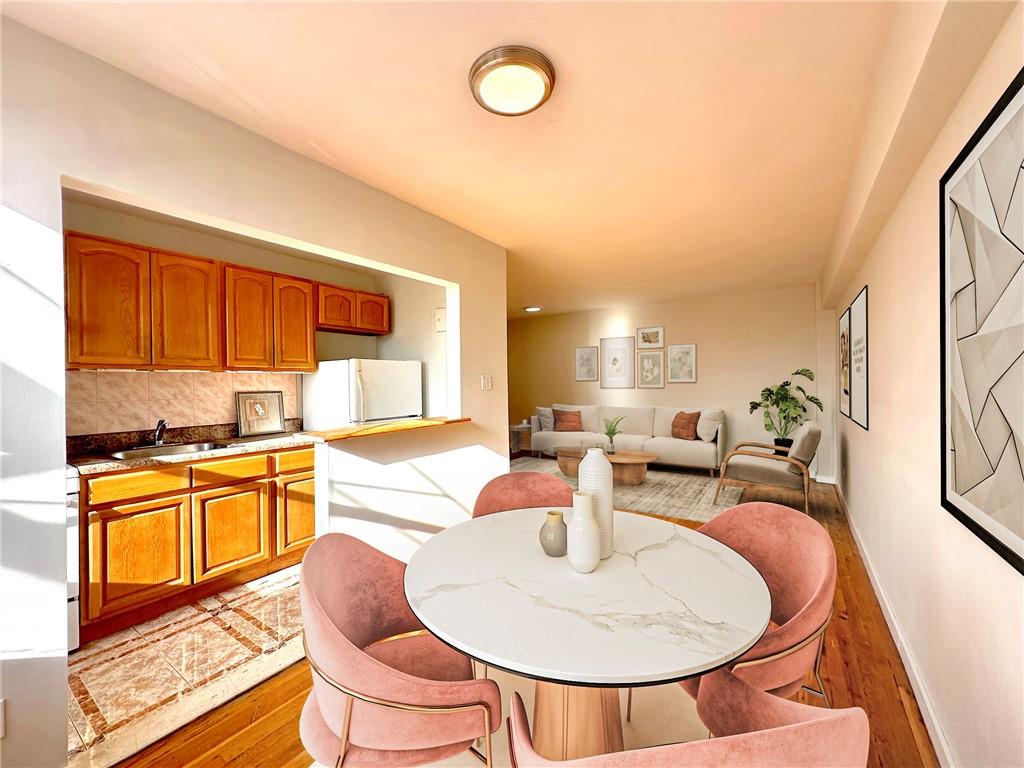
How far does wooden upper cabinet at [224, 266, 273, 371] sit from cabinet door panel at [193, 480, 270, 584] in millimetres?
885

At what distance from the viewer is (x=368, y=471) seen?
278 centimetres

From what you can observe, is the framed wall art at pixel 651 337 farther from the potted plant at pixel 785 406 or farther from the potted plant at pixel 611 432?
the potted plant at pixel 785 406

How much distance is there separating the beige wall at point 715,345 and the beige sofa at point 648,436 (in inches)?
11.5

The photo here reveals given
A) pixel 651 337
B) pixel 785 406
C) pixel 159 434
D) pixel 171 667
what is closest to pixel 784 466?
pixel 785 406

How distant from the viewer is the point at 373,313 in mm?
3885

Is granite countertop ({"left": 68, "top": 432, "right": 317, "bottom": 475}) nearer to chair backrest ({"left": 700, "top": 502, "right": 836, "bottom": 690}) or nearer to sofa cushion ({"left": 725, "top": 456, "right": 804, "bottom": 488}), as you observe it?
chair backrest ({"left": 700, "top": 502, "right": 836, "bottom": 690})

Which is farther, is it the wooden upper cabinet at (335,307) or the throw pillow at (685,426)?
the throw pillow at (685,426)

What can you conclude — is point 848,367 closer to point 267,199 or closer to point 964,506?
point 964,506

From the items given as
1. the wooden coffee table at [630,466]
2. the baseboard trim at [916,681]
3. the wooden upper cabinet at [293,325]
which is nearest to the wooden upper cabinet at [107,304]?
the wooden upper cabinet at [293,325]

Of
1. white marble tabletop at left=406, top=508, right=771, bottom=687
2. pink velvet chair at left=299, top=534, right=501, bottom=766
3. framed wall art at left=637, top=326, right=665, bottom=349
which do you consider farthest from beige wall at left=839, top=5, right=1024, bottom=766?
framed wall art at left=637, top=326, right=665, bottom=349

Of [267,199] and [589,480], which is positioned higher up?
[267,199]

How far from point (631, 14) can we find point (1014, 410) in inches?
57.0

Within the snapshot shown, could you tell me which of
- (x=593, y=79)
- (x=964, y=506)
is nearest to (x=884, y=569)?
(x=964, y=506)

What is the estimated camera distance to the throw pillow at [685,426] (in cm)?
594
